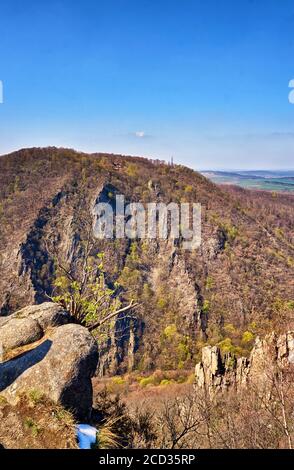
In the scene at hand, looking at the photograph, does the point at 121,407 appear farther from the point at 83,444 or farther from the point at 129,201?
the point at 129,201

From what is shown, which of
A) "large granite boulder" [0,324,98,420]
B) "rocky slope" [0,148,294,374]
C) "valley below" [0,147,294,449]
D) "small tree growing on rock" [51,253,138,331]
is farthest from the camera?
"rocky slope" [0,148,294,374]

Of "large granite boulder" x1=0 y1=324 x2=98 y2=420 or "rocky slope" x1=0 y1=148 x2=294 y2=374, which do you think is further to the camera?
"rocky slope" x1=0 y1=148 x2=294 y2=374

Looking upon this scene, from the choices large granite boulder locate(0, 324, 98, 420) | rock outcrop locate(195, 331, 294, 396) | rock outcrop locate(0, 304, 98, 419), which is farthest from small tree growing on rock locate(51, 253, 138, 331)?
rock outcrop locate(195, 331, 294, 396)

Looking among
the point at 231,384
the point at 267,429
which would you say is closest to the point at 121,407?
the point at 267,429

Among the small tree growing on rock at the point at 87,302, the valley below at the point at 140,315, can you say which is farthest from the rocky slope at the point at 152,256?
the small tree growing on rock at the point at 87,302

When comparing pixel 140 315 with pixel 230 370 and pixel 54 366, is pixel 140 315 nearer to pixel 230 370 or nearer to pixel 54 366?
pixel 230 370

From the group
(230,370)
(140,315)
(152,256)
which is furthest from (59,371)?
(152,256)

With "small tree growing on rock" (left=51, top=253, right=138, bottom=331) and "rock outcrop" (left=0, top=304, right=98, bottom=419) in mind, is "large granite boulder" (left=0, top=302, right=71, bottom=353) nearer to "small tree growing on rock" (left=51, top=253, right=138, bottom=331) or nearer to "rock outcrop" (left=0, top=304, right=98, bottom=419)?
"rock outcrop" (left=0, top=304, right=98, bottom=419)

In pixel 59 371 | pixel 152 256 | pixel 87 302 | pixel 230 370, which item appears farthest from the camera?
pixel 152 256
